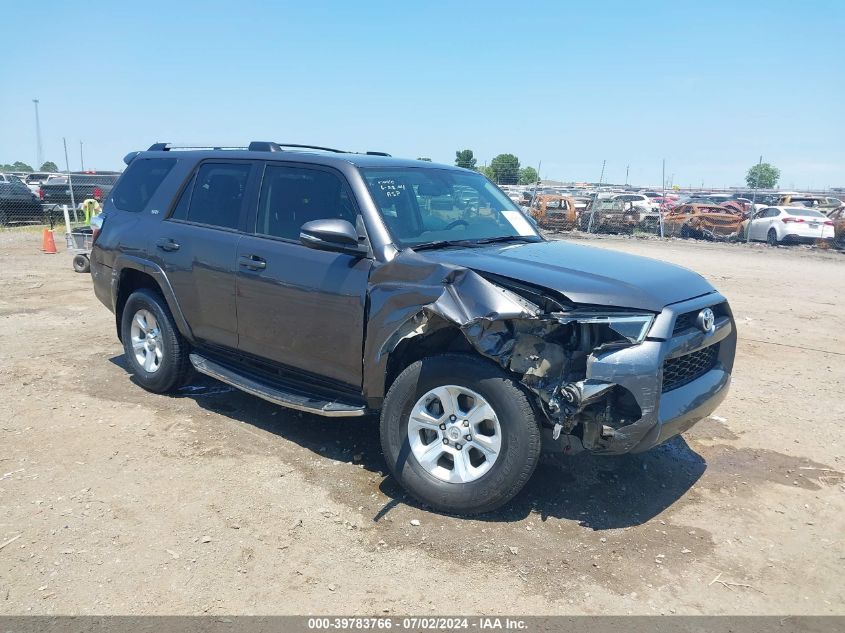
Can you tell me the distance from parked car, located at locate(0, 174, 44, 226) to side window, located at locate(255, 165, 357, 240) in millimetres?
19172

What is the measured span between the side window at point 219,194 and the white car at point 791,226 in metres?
21.3

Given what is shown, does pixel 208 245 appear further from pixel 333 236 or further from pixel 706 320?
pixel 706 320

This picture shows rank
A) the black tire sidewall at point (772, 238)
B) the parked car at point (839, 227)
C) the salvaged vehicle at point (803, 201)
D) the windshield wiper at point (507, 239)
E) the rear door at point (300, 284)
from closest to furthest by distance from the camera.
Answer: the rear door at point (300, 284) → the windshield wiper at point (507, 239) → the parked car at point (839, 227) → the black tire sidewall at point (772, 238) → the salvaged vehicle at point (803, 201)

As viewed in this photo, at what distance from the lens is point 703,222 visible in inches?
958

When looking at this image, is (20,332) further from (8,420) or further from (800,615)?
(800,615)

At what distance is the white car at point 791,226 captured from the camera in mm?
21672

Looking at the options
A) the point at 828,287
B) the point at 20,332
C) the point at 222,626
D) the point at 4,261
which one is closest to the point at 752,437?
the point at 222,626

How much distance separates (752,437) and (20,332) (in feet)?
24.2

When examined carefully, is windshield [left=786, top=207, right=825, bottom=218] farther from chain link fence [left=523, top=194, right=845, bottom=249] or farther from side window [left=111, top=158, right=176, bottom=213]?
→ side window [left=111, top=158, right=176, bottom=213]

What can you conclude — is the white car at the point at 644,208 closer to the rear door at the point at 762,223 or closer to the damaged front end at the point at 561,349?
the rear door at the point at 762,223

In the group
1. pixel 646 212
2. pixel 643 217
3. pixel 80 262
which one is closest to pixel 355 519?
pixel 80 262

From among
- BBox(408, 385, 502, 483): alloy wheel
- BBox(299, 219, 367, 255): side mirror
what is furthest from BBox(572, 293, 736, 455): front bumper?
BBox(299, 219, 367, 255): side mirror

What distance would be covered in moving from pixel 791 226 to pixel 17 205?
23.9m

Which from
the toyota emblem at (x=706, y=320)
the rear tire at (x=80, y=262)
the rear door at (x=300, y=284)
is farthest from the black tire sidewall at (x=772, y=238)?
the rear door at (x=300, y=284)
